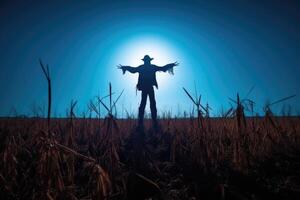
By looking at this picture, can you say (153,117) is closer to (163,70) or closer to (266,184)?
(163,70)

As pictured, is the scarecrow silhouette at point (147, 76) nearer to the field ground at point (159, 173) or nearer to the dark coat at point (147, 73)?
the dark coat at point (147, 73)

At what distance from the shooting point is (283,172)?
2.21 metres

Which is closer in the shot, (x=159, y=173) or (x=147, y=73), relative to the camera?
(x=159, y=173)

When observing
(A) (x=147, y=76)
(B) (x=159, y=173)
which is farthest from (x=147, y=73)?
(B) (x=159, y=173)

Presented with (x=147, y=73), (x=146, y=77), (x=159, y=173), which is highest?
(x=147, y=73)

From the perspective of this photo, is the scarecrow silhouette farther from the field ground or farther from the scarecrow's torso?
the field ground

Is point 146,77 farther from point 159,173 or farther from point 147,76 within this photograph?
point 159,173

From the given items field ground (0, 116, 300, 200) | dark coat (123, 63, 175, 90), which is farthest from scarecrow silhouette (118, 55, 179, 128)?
field ground (0, 116, 300, 200)

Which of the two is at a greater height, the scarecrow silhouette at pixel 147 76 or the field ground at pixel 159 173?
the scarecrow silhouette at pixel 147 76

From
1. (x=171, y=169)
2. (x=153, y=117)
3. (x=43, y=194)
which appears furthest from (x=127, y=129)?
(x=43, y=194)

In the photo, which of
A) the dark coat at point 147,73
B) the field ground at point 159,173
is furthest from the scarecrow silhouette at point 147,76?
the field ground at point 159,173

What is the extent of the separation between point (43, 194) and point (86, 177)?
→ 34.8 inches

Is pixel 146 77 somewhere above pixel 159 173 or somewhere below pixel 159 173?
above

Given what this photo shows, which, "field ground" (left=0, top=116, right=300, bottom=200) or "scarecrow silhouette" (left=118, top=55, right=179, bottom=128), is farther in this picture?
"scarecrow silhouette" (left=118, top=55, right=179, bottom=128)
